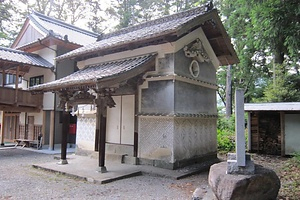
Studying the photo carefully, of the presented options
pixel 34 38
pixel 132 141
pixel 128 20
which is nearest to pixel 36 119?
pixel 34 38

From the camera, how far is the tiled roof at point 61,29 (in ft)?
→ 48.0

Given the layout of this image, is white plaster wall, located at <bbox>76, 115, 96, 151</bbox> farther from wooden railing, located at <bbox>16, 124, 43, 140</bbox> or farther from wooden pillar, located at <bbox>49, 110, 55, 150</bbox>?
wooden railing, located at <bbox>16, 124, 43, 140</bbox>

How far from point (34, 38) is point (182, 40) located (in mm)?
11076

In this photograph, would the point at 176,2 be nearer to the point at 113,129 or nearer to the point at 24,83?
the point at 24,83

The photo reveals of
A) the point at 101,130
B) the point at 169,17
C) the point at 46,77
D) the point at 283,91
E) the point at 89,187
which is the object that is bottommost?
the point at 89,187

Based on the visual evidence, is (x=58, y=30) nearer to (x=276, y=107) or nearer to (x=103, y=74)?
(x=103, y=74)

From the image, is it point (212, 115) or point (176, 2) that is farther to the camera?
point (176, 2)

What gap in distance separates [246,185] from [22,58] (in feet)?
42.1

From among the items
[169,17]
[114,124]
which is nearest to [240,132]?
[114,124]

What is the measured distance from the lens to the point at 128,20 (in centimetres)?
2217

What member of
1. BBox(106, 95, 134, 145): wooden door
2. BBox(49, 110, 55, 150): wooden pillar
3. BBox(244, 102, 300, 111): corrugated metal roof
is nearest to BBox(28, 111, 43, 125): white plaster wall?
BBox(49, 110, 55, 150): wooden pillar

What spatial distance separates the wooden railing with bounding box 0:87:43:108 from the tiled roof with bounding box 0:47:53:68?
1461 mm

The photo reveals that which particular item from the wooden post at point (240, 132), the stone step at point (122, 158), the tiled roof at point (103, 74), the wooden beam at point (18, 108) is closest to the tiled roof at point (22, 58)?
the wooden beam at point (18, 108)

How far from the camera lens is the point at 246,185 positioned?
390cm
